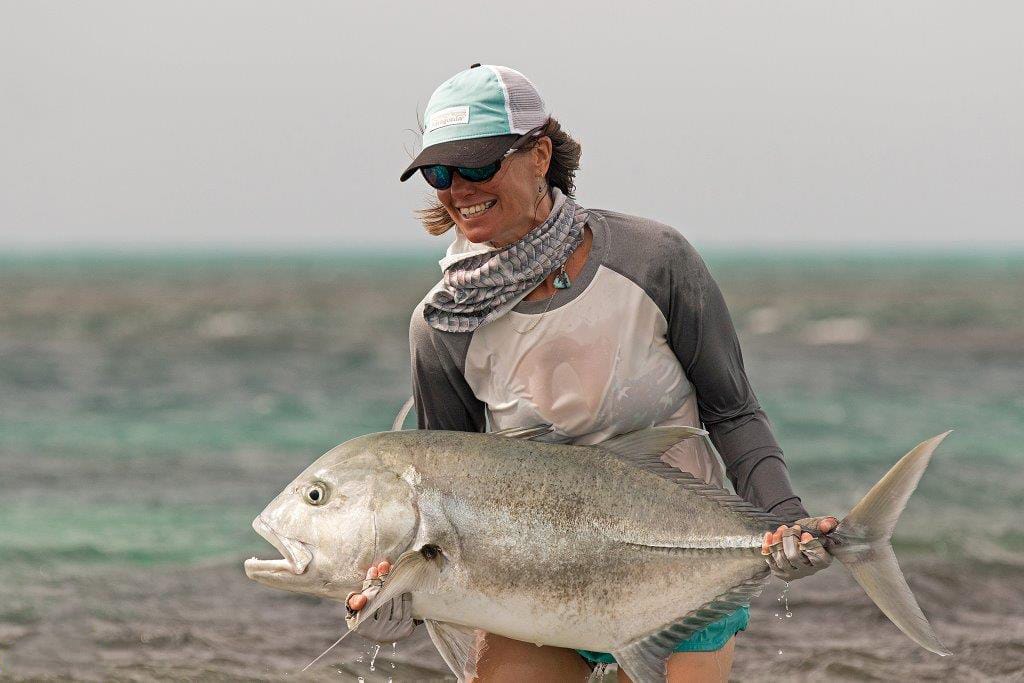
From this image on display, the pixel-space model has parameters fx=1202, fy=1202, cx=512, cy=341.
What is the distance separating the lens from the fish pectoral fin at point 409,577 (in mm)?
3133

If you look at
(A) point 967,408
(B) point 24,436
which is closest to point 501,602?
(B) point 24,436

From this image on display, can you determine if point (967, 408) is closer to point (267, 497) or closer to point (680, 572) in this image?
point (267, 497)

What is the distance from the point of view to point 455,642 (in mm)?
3568

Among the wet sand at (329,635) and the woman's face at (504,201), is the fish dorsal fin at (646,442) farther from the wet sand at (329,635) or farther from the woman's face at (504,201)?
the wet sand at (329,635)

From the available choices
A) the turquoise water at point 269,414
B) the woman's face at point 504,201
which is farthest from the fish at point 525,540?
the turquoise water at point 269,414

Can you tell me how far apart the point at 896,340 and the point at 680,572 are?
30407 millimetres

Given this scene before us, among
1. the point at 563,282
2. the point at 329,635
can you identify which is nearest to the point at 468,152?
the point at 563,282

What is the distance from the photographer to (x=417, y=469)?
3.36 metres

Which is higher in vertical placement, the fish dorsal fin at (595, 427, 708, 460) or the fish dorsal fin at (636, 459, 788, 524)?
the fish dorsal fin at (595, 427, 708, 460)

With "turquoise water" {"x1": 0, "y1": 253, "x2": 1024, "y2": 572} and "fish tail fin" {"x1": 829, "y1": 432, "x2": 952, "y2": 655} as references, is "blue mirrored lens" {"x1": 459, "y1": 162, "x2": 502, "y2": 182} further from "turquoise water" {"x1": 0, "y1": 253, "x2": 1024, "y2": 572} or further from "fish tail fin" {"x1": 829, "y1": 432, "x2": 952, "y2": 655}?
"turquoise water" {"x1": 0, "y1": 253, "x2": 1024, "y2": 572}

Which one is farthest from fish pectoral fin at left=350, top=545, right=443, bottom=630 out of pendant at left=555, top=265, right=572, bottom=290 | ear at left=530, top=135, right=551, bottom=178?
ear at left=530, top=135, right=551, bottom=178

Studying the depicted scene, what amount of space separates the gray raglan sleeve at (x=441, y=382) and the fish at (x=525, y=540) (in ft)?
1.35

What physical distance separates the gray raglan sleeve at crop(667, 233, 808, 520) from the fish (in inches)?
8.4

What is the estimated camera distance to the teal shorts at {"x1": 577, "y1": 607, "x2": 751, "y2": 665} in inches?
140
